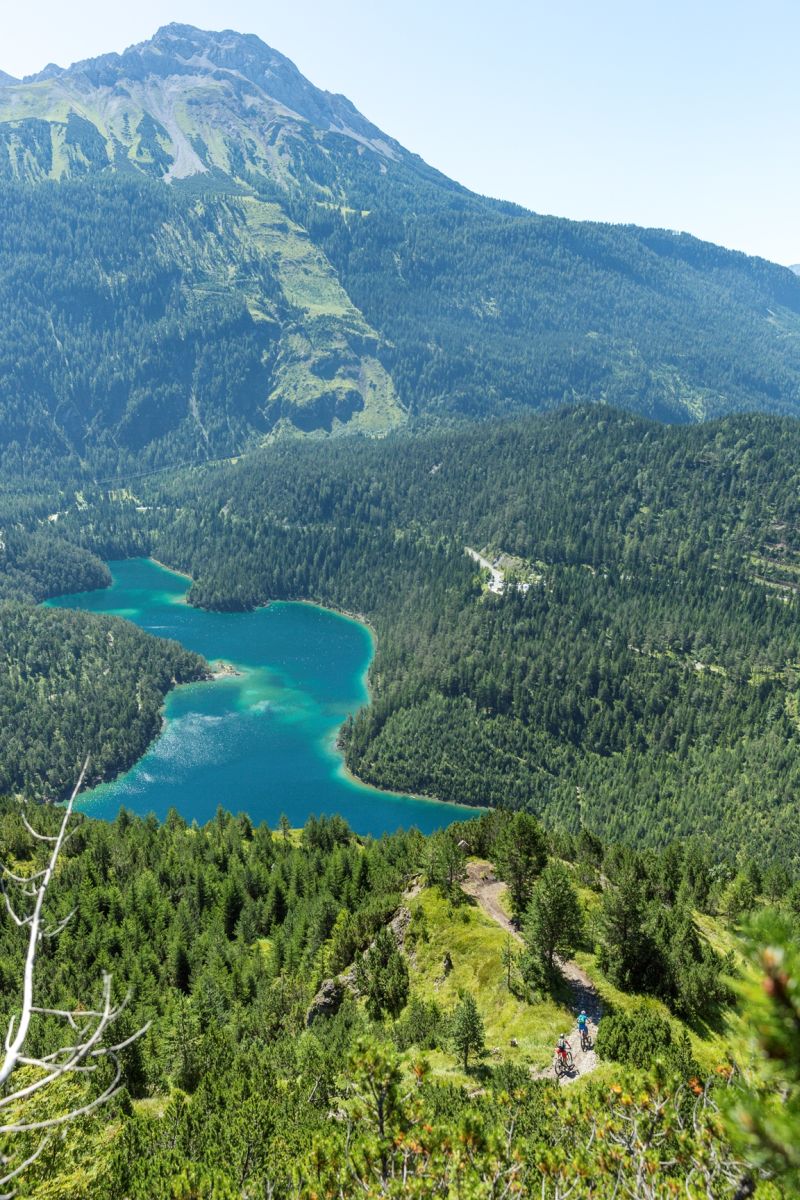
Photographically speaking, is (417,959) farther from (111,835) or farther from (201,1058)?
(111,835)

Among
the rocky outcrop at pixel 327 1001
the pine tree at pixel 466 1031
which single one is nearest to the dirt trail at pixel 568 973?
the pine tree at pixel 466 1031

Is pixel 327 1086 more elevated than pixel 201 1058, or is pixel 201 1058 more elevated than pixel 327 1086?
pixel 327 1086

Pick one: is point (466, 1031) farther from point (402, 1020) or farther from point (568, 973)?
point (568, 973)

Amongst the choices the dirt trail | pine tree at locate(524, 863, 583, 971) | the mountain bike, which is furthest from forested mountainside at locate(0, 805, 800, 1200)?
the dirt trail

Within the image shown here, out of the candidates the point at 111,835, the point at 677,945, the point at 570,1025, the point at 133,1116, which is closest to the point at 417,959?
the point at 570,1025

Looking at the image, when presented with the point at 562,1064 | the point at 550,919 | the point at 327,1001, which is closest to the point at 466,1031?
the point at 562,1064

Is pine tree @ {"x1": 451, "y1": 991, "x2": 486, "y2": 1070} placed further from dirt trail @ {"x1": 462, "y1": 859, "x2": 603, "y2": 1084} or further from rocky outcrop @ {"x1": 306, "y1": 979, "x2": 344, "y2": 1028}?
rocky outcrop @ {"x1": 306, "y1": 979, "x2": 344, "y2": 1028}
